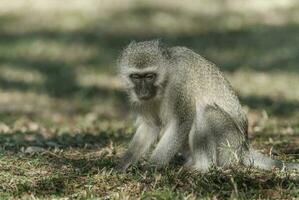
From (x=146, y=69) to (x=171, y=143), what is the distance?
0.81m

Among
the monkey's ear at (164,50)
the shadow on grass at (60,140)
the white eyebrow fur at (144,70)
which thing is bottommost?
the shadow on grass at (60,140)

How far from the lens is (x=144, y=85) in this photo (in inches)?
305

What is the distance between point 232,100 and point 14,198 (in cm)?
258

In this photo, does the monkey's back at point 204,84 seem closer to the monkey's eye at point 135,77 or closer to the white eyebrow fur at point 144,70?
the white eyebrow fur at point 144,70

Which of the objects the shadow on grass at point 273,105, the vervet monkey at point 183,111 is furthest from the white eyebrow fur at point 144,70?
the shadow on grass at point 273,105

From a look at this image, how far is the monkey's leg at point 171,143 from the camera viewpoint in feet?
24.3

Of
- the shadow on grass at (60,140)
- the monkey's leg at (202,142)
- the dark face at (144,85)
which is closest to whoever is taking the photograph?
the monkey's leg at (202,142)

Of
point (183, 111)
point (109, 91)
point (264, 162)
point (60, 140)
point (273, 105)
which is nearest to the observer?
point (264, 162)

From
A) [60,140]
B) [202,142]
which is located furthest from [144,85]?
[60,140]

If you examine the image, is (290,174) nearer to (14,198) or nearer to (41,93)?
(14,198)

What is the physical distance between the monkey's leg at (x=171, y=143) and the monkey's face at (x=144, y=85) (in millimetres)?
388

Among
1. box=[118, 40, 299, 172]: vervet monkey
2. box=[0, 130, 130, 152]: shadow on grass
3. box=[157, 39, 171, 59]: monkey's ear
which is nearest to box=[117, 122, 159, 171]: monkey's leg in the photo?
box=[118, 40, 299, 172]: vervet monkey

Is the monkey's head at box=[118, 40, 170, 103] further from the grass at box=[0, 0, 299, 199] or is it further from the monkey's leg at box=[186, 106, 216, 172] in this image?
the grass at box=[0, 0, 299, 199]

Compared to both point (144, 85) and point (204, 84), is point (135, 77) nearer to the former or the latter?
point (144, 85)
